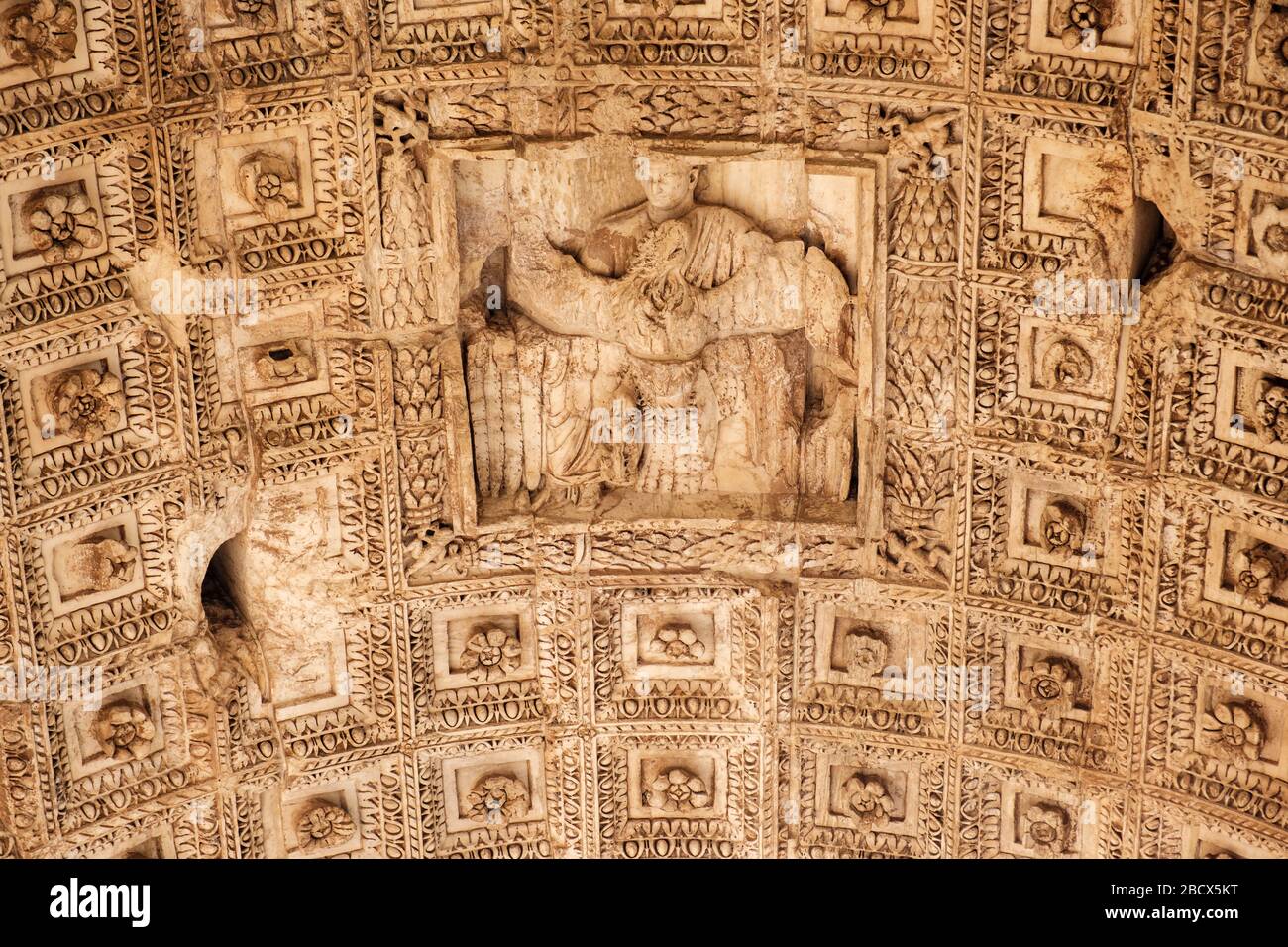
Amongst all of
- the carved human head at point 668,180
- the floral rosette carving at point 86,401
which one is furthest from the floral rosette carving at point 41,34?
the carved human head at point 668,180

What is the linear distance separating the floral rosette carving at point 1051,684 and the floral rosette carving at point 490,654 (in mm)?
3968

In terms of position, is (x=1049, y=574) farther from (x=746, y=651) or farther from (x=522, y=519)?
(x=522, y=519)

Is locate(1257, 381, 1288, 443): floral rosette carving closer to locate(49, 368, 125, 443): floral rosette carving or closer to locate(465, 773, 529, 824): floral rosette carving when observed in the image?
locate(465, 773, 529, 824): floral rosette carving

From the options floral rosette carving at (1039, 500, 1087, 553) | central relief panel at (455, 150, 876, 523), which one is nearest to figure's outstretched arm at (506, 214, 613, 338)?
central relief panel at (455, 150, 876, 523)

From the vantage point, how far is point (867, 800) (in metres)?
19.4

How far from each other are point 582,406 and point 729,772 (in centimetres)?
340

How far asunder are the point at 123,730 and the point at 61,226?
402 cm

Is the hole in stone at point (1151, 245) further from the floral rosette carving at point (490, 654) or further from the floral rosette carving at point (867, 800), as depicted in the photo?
the floral rosette carving at point (490, 654)

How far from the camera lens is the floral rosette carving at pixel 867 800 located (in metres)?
19.3

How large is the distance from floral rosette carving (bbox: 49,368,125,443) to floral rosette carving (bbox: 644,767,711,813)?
5433 millimetres

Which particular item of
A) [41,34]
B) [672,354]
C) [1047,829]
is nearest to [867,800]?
[1047,829]

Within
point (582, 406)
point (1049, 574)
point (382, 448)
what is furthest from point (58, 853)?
point (1049, 574)

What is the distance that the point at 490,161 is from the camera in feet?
56.1

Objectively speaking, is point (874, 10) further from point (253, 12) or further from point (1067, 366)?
point (253, 12)
